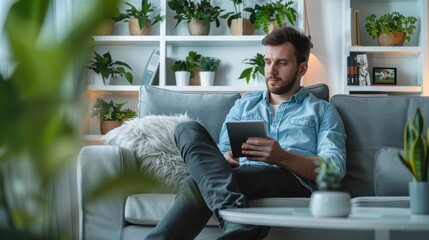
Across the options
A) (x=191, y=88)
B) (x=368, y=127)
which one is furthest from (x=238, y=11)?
(x=368, y=127)

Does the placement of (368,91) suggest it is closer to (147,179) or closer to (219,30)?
(219,30)

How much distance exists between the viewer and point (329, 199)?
158 cm

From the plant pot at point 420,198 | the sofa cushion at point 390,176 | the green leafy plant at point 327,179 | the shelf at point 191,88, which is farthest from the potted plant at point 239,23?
the green leafy plant at point 327,179

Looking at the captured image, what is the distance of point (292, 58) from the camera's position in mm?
3176

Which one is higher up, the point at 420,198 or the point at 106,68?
the point at 106,68

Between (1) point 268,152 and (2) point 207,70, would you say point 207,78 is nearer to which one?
(2) point 207,70

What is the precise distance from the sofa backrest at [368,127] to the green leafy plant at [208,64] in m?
2.26

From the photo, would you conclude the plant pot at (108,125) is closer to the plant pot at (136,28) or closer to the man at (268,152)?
the plant pot at (136,28)

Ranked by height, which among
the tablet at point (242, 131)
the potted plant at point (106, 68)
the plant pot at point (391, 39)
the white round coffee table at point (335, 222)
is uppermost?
the plant pot at point (391, 39)

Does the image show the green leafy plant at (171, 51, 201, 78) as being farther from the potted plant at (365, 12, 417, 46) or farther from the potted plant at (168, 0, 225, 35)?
the potted plant at (365, 12, 417, 46)

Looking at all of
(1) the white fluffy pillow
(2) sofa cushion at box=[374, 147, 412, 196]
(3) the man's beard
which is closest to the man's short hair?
(3) the man's beard

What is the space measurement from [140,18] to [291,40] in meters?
2.36

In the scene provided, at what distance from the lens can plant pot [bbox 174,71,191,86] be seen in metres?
5.29

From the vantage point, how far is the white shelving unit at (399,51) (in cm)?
527
